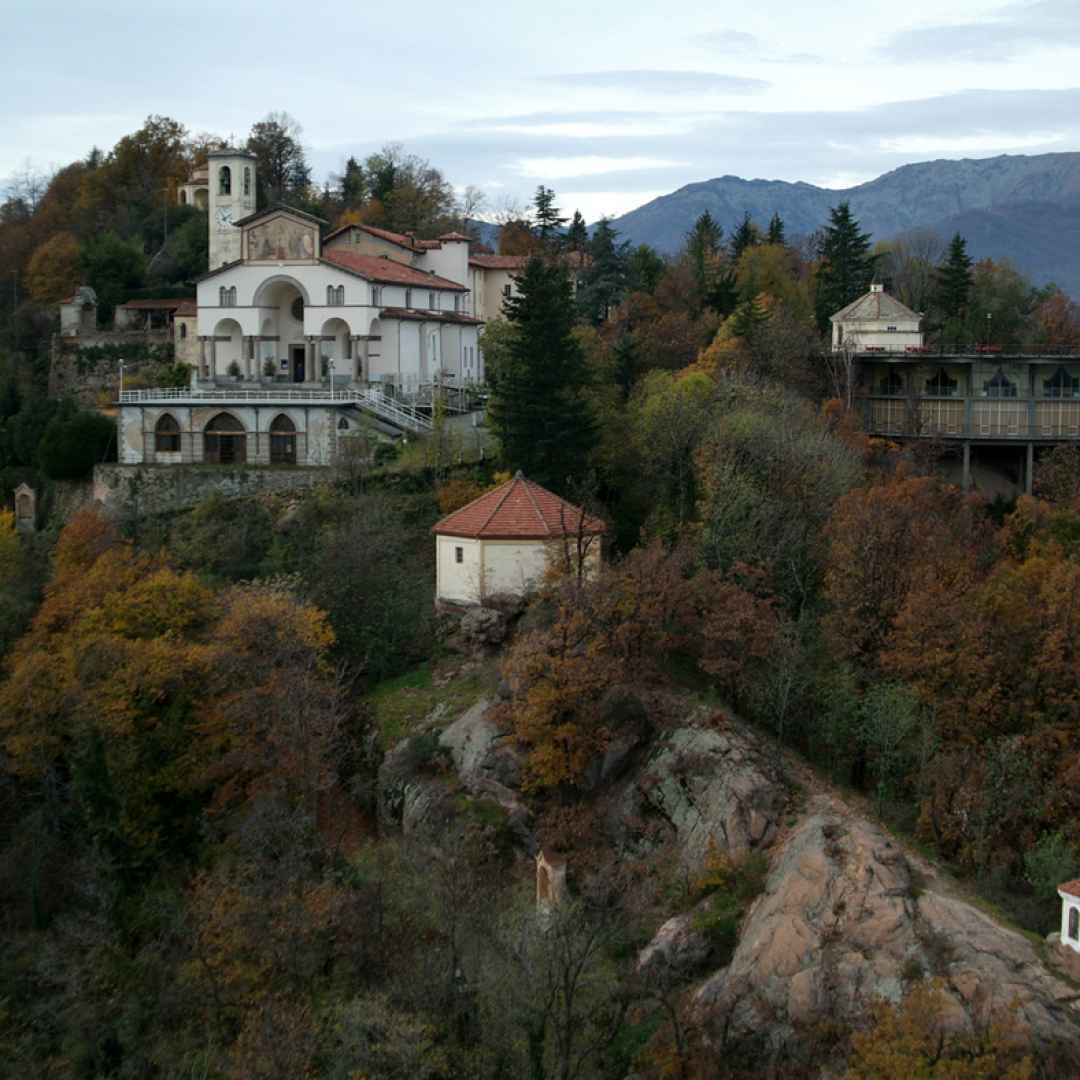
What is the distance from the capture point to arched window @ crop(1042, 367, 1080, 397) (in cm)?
4547

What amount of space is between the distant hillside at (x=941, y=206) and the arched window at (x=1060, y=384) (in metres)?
68.0

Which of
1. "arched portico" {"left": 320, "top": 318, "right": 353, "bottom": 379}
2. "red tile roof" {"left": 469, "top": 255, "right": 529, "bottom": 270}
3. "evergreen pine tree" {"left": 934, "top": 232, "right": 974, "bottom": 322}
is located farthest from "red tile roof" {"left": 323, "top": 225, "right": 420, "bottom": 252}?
"evergreen pine tree" {"left": 934, "top": 232, "right": 974, "bottom": 322}

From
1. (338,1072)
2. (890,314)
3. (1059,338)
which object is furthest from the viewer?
(1059,338)

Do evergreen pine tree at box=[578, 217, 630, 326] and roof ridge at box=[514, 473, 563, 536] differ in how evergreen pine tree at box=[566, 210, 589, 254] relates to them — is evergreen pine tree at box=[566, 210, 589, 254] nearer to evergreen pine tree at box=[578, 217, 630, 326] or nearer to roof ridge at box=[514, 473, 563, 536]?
evergreen pine tree at box=[578, 217, 630, 326]

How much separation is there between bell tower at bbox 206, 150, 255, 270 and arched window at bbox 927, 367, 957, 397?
27.5 meters

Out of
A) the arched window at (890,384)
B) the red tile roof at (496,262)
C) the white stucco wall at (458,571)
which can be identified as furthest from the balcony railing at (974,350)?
the white stucco wall at (458,571)

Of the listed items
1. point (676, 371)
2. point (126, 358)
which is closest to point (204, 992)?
point (676, 371)

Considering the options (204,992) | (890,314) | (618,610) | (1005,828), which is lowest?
(204,992)

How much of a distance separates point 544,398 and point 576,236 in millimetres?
32186

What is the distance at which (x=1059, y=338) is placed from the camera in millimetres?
52375

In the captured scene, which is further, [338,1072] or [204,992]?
[204,992]

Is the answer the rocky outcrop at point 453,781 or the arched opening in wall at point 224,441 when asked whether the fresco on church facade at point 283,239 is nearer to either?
the arched opening in wall at point 224,441

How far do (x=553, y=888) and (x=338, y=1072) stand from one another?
547 cm

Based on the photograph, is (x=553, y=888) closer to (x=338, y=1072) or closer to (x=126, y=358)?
(x=338, y=1072)
